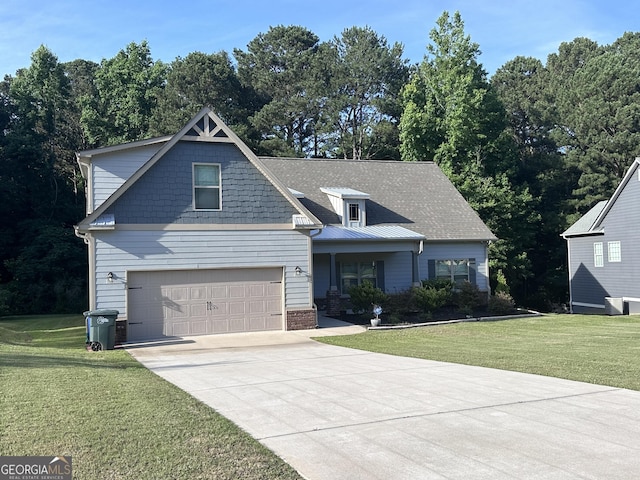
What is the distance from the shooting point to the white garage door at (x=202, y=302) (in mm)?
17422

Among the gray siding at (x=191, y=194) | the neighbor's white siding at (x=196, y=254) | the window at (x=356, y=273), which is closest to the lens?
the neighbor's white siding at (x=196, y=254)

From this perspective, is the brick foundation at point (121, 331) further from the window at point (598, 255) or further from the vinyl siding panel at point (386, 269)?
the window at point (598, 255)

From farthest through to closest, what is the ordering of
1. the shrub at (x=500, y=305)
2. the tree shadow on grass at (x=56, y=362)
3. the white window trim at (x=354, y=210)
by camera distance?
the white window trim at (x=354, y=210) → the shrub at (x=500, y=305) → the tree shadow on grass at (x=56, y=362)

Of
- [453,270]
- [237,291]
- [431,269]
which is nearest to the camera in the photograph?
[237,291]

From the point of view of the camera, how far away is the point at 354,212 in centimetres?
2450

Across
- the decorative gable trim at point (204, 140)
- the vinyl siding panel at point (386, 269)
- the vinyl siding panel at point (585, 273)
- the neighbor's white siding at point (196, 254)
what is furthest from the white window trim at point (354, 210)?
the vinyl siding panel at point (585, 273)

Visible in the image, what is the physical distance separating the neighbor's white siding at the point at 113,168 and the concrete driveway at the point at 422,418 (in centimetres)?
776

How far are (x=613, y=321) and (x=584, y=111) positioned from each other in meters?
28.1

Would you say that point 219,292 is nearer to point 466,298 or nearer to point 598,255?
point 466,298

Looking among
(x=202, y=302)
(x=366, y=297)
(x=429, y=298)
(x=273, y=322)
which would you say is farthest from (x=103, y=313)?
(x=429, y=298)

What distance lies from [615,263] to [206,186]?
2149 cm

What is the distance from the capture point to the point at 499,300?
23.7m

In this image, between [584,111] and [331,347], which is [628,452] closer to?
[331,347]

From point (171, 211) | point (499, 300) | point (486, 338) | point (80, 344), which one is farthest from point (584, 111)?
point (80, 344)
